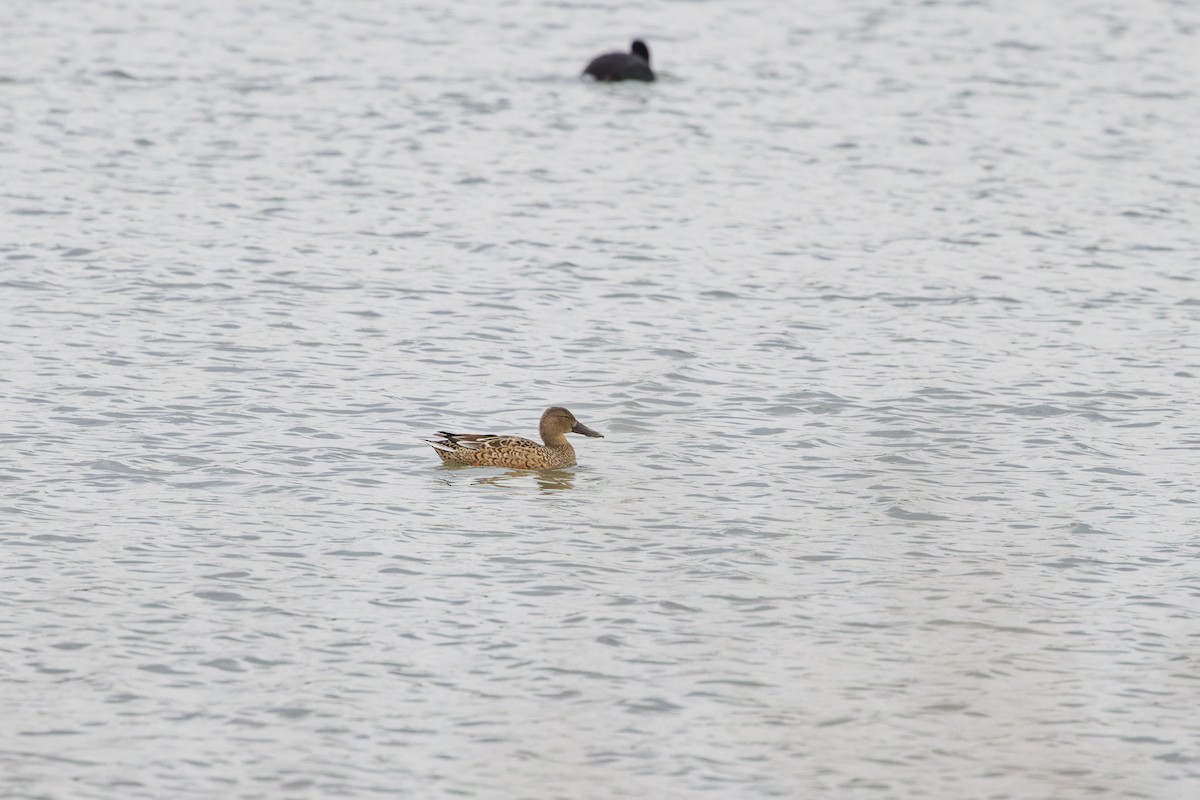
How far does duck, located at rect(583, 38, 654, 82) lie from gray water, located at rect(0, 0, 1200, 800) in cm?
61

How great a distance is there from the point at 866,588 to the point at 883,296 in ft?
25.8

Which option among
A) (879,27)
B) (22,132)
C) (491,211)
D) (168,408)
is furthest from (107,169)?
(879,27)

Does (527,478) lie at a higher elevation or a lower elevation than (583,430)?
lower

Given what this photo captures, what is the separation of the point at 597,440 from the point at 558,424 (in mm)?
850

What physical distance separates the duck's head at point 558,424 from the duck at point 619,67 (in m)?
16.6

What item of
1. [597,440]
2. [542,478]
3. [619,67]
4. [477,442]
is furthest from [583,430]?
[619,67]

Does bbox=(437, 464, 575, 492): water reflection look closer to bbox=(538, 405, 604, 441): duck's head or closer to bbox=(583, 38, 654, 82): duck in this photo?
bbox=(538, 405, 604, 441): duck's head

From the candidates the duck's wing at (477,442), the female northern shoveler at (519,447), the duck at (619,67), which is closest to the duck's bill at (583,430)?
the female northern shoveler at (519,447)

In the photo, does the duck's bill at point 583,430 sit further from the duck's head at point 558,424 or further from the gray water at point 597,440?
the gray water at point 597,440

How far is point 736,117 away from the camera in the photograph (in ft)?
89.9

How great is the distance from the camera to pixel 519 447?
43.9 feet

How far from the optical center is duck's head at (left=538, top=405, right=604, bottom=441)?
13625mm

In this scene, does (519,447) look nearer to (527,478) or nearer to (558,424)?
(527,478)

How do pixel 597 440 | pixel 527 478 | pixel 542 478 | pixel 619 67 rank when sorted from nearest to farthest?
pixel 542 478
pixel 527 478
pixel 597 440
pixel 619 67
